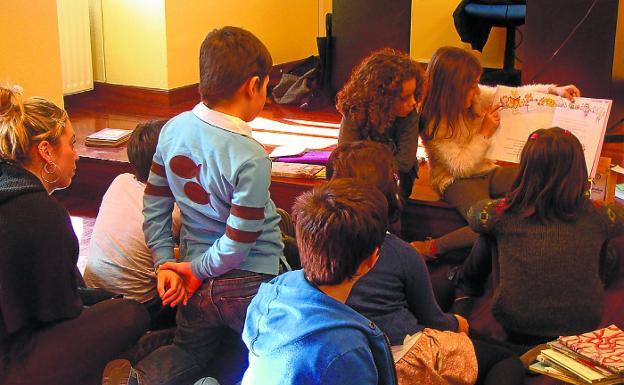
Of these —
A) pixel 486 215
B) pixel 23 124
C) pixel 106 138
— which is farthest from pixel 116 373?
pixel 106 138

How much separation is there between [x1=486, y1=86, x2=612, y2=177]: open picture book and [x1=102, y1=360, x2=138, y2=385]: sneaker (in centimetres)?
158

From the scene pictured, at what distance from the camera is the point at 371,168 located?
197 cm

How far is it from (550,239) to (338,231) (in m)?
0.94

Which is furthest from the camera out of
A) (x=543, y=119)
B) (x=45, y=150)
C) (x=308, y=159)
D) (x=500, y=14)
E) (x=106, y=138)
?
(x=500, y=14)

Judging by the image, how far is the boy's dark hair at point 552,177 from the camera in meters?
2.05

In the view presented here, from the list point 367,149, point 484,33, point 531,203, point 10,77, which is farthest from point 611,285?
point 484,33

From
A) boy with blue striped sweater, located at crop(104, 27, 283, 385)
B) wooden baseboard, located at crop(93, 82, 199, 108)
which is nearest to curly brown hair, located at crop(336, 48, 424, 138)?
boy with blue striped sweater, located at crop(104, 27, 283, 385)

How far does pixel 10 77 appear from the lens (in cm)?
340

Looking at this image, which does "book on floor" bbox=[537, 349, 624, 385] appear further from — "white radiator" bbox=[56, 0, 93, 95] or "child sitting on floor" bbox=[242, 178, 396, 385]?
"white radiator" bbox=[56, 0, 93, 95]

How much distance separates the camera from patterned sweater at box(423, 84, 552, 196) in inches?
114

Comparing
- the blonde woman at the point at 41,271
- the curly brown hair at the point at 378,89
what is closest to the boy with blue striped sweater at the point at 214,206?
the blonde woman at the point at 41,271

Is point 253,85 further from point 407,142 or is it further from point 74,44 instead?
point 74,44

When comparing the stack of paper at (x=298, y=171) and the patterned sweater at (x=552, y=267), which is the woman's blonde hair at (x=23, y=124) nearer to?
the patterned sweater at (x=552, y=267)

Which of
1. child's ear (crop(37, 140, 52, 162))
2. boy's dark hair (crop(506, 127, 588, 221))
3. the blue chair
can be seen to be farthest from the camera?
the blue chair
